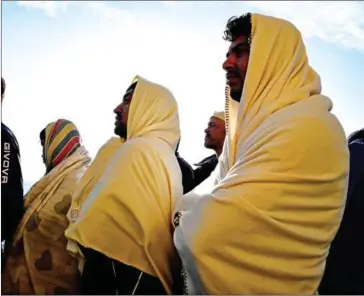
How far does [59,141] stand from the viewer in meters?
3.65

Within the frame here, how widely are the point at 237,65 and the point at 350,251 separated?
0.86 metres

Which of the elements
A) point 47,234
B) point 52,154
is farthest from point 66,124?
point 47,234

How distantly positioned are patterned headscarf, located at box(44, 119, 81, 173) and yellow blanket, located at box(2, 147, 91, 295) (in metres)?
0.58

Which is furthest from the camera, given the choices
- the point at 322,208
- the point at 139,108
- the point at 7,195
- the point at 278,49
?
the point at 139,108

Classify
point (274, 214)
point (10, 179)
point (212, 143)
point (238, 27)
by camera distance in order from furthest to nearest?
point (212, 143), point (10, 179), point (238, 27), point (274, 214)

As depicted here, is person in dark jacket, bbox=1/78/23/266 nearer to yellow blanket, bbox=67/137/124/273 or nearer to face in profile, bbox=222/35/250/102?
yellow blanket, bbox=67/137/124/273

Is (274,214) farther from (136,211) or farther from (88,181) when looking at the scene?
(88,181)

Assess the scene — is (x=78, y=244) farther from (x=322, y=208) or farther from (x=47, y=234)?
(x=322, y=208)

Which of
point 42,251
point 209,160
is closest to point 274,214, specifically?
point 42,251

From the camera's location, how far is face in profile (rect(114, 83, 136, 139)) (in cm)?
295

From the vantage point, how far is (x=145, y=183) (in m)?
2.44

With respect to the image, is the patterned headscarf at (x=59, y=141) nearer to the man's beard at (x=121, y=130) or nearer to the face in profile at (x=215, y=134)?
the man's beard at (x=121, y=130)

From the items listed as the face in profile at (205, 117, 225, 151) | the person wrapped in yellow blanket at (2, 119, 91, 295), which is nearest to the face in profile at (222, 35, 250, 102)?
the person wrapped in yellow blanket at (2, 119, 91, 295)

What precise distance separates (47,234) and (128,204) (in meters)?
0.83
